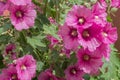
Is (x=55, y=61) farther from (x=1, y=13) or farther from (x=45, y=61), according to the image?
(x=1, y=13)

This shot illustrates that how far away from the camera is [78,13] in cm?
160

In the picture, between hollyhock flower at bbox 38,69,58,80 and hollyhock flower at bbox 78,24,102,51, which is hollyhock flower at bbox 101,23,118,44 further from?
hollyhock flower at bbox 38,69,58,80

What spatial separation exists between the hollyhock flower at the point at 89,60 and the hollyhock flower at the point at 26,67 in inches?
8.1

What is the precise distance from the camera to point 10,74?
5.44ft

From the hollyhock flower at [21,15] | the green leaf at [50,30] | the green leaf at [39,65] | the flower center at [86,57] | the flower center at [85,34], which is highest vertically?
the hollyhock flower at [21,15]

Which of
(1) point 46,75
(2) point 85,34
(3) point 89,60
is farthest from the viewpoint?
(1) point 46,75

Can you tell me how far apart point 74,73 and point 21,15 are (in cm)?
36

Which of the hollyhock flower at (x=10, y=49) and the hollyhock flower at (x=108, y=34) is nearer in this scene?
the hollyhock flower at (x=108, y=34)

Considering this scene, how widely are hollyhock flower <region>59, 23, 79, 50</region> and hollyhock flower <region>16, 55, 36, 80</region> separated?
171 mm

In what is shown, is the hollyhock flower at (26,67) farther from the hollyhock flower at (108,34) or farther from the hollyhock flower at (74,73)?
the hollyhock flower at (108,34)

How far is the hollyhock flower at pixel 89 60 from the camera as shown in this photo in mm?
1603

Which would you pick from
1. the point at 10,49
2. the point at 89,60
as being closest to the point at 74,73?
the point at 89,60

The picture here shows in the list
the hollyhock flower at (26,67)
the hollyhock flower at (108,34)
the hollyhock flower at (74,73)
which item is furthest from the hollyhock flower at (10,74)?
the hollyhock flower at (108,34)

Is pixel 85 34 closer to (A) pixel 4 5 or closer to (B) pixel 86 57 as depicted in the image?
(B) pixel 86 57
